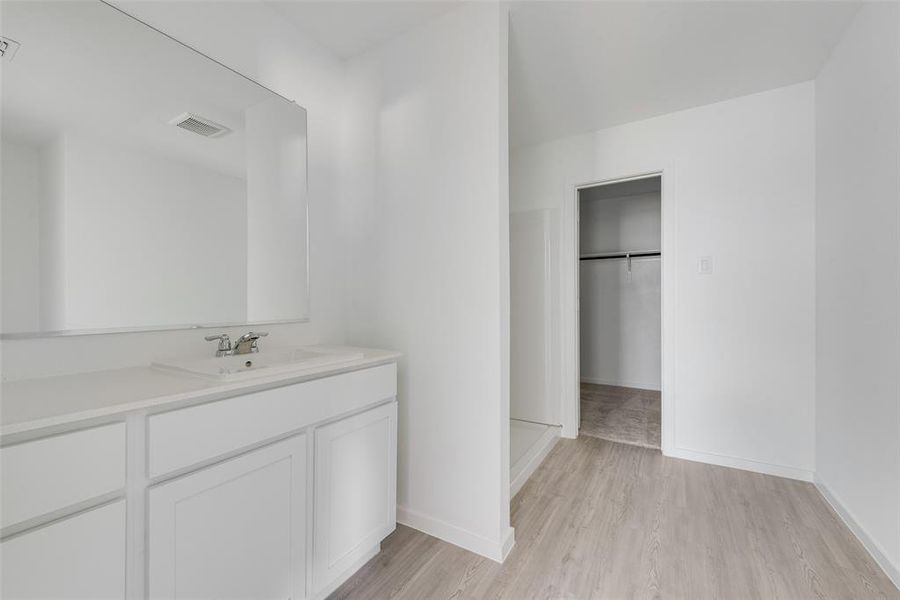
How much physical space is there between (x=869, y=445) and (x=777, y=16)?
2.06 m

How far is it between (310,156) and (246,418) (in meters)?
1.41

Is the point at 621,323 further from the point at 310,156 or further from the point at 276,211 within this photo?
the point at 276,211

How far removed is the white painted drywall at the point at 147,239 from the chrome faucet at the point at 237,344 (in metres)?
0.10

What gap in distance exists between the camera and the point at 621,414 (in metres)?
3.66

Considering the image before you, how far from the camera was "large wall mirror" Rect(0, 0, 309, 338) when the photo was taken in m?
1.13

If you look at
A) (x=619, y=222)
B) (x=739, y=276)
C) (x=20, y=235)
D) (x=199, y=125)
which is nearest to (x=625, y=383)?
(x=619, y=222)

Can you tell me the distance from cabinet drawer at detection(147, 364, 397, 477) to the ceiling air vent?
3.73 ft

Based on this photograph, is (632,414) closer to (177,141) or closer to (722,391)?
(722,391)

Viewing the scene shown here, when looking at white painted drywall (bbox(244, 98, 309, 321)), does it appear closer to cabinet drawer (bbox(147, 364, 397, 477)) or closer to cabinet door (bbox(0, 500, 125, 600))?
cabinet drawer (bbox(147, 364, 397, 477))

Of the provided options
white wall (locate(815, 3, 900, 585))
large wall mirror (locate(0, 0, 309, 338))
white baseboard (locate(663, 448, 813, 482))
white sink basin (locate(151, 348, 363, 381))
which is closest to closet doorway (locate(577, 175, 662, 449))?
white baseboard (locate(663, 448, 813, 482))

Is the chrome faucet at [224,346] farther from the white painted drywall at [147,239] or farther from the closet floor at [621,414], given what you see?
the closet floor at [621,414]

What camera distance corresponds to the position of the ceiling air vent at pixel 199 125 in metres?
1.50

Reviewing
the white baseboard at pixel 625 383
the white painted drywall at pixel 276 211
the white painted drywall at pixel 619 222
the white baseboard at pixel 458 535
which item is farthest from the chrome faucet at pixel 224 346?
the white baseboard at pixel 625 383

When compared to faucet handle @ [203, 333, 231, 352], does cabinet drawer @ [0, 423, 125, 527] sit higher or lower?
lower
